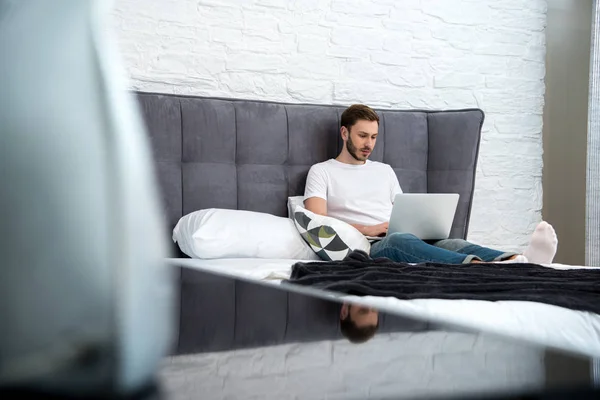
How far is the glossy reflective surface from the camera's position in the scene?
0.22m

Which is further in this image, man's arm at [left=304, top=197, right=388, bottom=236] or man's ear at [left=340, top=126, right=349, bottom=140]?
man's ear at [left=340, top=126, right=349, bottom=140]

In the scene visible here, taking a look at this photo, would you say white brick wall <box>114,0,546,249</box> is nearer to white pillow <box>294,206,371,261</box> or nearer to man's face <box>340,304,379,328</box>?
white pillow <box>294,206,371,261</box>

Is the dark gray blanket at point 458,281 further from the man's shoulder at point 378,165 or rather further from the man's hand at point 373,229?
the man's shoulder at point 378,165

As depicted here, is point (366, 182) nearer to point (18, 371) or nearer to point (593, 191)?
point (593, 191)

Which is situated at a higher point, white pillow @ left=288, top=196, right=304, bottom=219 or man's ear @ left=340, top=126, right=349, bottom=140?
man's ear @ left=340, top=126, right=349, bottom=140

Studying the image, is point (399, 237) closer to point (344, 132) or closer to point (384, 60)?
point (344, 132)

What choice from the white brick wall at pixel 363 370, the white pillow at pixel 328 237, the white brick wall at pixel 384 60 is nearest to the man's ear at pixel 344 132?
the white brick wall at pixel 384 60

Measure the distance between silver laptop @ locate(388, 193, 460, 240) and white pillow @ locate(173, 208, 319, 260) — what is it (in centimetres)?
38

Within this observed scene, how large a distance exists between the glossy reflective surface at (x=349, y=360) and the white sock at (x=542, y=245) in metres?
2.59

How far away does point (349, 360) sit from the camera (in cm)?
28

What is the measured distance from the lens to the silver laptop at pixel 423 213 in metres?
2.97

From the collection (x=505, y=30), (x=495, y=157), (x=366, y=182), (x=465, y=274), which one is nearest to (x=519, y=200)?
(x=495, y=157)

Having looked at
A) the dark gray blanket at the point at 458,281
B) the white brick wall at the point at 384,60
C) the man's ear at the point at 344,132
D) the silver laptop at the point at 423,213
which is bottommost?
the dark gray blanket at the point at 458,281

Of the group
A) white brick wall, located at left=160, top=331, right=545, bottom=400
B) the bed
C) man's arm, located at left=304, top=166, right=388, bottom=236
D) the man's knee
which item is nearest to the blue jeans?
the man's knee
